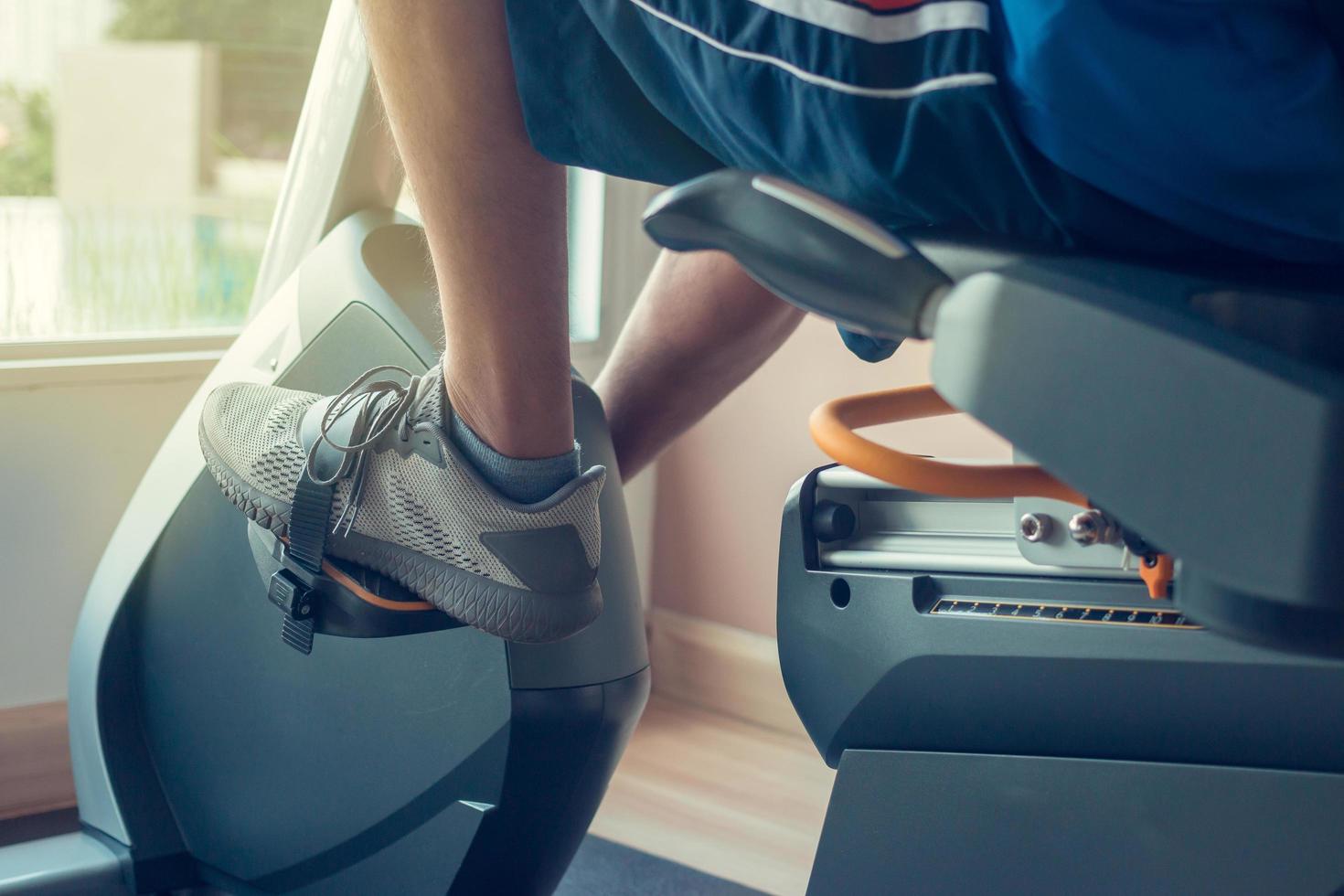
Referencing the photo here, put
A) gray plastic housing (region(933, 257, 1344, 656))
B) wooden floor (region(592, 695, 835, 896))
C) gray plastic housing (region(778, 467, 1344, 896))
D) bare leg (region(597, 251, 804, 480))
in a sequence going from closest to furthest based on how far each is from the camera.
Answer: gray plastic housing (region(933, 257, 1344, 656)), gray plastic housing (region(778, 467, 1344, 896)), bare leg (region(597, 251, 804, 480)), wooden floor (region(592, 695, 835, 896))

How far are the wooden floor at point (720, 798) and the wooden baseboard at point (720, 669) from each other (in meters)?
0.02

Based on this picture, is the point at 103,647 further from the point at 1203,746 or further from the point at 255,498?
the point at 1203,746

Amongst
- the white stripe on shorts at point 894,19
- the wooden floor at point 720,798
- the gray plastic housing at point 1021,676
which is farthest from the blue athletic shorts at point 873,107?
the wooden floor at point 720,798

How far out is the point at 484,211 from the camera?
0.81 metres

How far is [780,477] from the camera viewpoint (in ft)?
6.03

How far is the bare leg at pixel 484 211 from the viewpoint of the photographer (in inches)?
29.8

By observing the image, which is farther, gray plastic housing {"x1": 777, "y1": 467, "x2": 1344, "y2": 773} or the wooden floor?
the wooden floor

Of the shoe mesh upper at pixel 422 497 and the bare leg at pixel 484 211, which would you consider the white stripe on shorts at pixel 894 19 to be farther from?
the shoe mesh upper at pixel 422 497

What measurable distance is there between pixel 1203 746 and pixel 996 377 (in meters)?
0.39

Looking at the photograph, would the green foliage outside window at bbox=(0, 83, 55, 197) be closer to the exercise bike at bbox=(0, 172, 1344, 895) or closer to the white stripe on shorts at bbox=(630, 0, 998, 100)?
the exercise bike at bbox=(0, 172, 1344, 895)

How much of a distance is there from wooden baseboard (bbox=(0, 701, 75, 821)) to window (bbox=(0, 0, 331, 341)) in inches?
17.2

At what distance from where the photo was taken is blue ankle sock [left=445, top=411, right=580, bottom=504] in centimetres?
91

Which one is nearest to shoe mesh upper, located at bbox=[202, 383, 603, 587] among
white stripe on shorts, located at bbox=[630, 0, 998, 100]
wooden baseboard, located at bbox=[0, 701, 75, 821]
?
white stripe on shorts, located at bbox=[630, 0, 998, 100]

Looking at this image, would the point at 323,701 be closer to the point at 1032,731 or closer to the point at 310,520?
the point at 310,520
